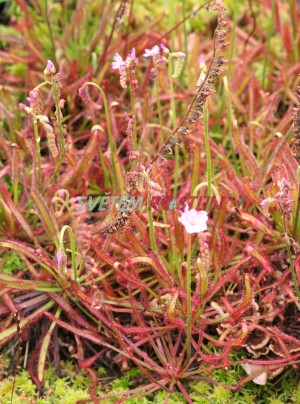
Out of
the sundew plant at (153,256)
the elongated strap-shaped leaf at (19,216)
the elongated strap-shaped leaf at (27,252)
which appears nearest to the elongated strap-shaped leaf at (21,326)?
the sundew plant at (153,256)

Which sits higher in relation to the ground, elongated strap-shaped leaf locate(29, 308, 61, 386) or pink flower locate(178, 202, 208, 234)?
pink flower locate(178, 202, 208, 234)

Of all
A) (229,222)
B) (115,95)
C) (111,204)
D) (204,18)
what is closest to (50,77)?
(111,204)

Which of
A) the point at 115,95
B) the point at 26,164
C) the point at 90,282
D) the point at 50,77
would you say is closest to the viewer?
the point at 50,77

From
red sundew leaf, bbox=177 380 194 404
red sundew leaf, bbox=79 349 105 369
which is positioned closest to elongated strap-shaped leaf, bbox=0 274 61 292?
red sundew leaf, bbox=79 349 105 369

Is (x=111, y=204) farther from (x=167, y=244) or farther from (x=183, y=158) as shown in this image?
(x=183, y=158)

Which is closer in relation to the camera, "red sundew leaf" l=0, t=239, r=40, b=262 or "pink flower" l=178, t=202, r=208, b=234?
"pink flower" l=178, t=202, r=208, b=234

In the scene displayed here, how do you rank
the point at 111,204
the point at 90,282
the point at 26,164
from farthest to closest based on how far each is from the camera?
the point at 26,164 < the point at 111,204 < the point at 90,282

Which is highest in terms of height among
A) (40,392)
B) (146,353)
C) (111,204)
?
(111,204)

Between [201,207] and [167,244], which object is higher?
[201,207]

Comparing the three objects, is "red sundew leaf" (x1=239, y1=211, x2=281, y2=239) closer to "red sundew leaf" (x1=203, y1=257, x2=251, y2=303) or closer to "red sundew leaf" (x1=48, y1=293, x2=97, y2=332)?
"red sundew leaf" (x1=203, y1=257, x2=251, y2=303)
